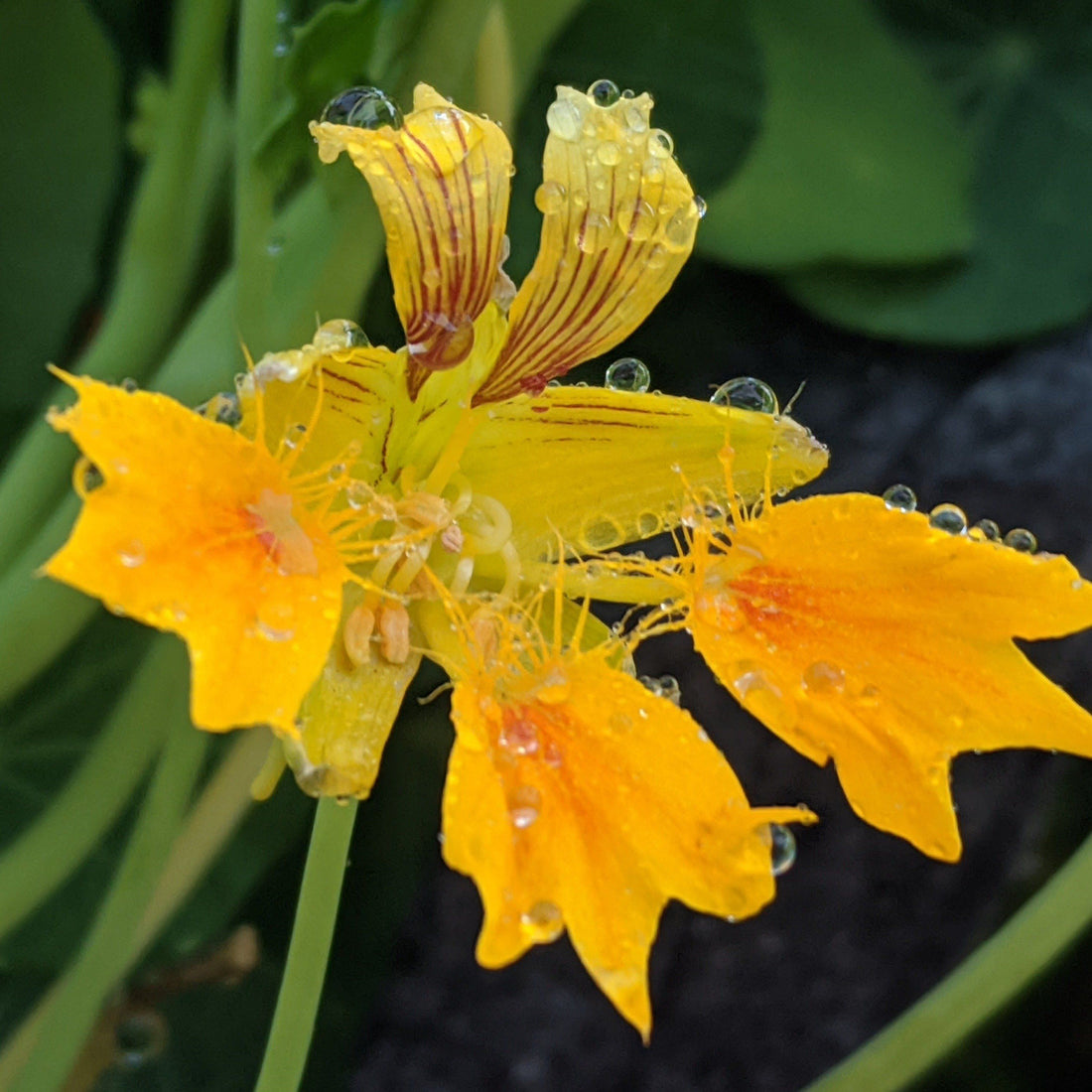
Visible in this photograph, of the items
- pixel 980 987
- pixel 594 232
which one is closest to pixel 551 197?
Answer: pixel 594 232

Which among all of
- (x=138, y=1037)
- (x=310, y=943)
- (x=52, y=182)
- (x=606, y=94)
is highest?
(x=606, y=94)

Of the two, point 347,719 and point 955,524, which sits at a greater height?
point 955,524

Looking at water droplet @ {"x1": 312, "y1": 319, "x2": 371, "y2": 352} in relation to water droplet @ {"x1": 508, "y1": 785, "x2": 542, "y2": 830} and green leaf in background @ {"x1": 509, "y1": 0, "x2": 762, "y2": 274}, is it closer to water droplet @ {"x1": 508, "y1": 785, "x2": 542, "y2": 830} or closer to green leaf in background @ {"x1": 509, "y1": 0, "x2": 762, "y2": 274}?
water droplet @ {"x1": 508, "y1": 785, "x2": 542, "y2": 830}

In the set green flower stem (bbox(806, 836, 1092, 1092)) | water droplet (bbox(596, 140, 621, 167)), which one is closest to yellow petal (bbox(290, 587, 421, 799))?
water droplet (bbox(596, 140, 621, 167))

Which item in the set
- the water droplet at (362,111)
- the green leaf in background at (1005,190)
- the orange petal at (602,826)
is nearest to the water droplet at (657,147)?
the water droplet at (362,111)

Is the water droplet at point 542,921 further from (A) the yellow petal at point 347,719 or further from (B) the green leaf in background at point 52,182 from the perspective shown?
(B) the green leaf in background at point 52,182

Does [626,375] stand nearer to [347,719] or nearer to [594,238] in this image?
[594,238]
